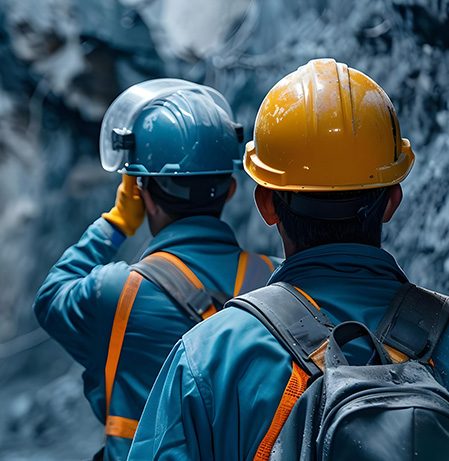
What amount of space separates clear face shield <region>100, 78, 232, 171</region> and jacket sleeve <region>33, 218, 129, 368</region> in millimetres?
193

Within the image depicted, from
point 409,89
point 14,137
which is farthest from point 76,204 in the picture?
point 409,89

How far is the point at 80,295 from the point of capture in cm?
194

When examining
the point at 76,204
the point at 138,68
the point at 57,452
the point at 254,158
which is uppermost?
the point at 254,158

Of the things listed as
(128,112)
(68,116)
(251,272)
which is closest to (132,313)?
(251,272)

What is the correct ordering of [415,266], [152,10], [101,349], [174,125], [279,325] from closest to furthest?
[279,325]
[101,349]
[174,125]
[415,266]
[152,10]

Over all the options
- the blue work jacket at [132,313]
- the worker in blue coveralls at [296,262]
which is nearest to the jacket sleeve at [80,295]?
the blue work jacket at [132,313]

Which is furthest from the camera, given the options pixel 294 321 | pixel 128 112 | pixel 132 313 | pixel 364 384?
pixel 128 112

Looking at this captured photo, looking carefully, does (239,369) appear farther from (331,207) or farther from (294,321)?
(331,207)

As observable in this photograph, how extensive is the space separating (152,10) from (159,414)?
4.70 metres

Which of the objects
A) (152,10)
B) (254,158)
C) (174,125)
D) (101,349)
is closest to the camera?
(254,158)

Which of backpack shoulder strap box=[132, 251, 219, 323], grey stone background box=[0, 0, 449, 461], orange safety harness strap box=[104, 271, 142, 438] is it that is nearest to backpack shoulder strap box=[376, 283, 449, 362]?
backpack shoulder strap box=[132, 251, 219, 323]

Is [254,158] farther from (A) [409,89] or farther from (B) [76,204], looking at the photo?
(B) [76,204]

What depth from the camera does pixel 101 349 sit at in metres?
1.94

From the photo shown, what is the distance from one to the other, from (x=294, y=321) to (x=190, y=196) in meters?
0.93
